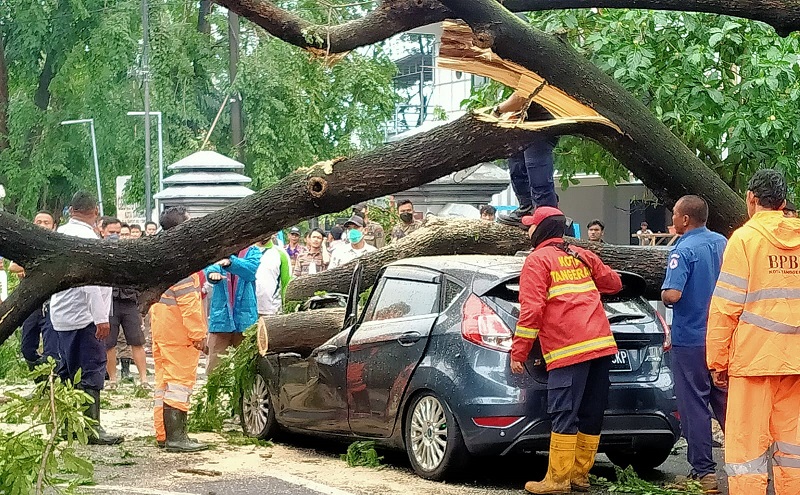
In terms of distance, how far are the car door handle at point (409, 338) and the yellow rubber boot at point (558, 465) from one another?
127cm

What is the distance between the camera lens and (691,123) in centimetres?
1132

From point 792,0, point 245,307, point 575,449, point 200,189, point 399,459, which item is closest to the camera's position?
point 792,0

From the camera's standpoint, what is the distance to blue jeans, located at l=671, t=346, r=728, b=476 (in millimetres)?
8578

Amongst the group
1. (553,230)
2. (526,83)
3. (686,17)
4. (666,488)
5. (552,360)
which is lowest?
(666,488)

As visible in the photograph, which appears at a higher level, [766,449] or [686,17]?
[686,17]

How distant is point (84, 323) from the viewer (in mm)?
11148

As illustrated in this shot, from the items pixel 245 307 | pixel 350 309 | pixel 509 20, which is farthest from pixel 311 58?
pixel 245 307

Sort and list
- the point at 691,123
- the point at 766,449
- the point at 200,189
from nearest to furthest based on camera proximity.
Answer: the point at 766,449
the point at 691,123
the point at 200,189

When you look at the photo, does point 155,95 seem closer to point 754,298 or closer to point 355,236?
point 355,236

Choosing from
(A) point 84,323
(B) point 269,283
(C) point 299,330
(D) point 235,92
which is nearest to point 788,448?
(C) point 299,330

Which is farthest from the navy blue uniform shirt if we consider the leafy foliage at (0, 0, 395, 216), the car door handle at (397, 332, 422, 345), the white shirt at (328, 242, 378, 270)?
the leafy foliage at (0, 0, 395, 216)

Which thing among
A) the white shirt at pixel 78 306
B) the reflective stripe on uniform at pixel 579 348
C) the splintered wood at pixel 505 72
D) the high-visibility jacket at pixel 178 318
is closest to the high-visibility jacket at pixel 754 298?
the reflective stripe on uniform at pixel 579 348

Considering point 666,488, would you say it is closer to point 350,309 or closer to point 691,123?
point 350,309

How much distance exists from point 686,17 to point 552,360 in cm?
438
